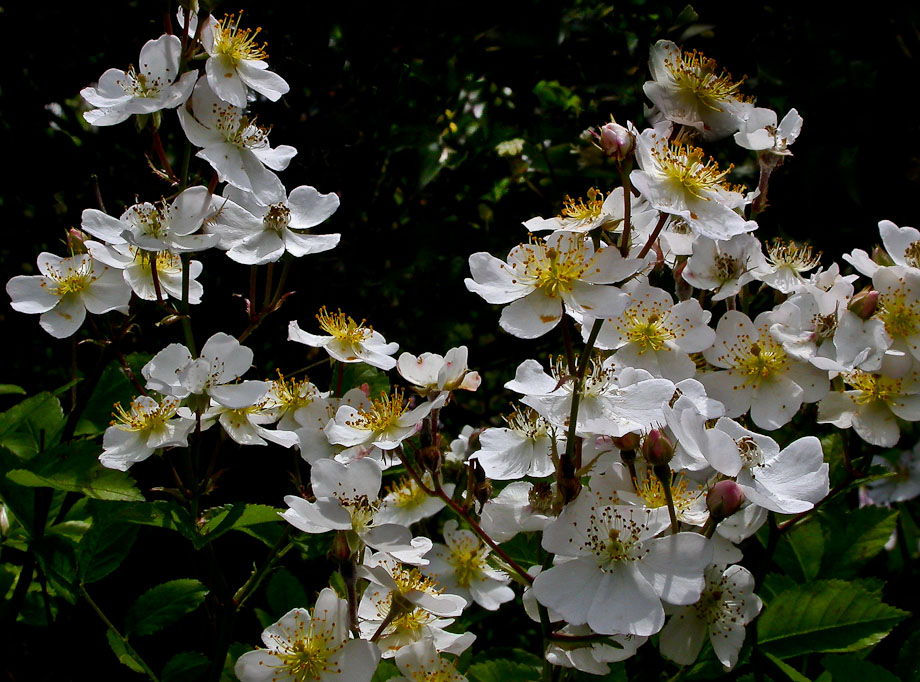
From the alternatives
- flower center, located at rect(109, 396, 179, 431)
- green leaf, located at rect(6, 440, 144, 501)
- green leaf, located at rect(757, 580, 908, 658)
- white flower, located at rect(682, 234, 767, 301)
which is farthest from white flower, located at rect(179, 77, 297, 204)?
green leaf, located at rect(757, 580, 908, 658)

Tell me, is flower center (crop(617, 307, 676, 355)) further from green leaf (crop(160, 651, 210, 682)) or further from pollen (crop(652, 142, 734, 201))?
green leaf (crop(160, 651, 210, 682))

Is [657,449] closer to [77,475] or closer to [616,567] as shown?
[616,567]

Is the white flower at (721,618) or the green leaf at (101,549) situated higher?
the white flower at (721,618)

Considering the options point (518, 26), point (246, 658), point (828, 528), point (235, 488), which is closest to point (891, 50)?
point (518, 26)

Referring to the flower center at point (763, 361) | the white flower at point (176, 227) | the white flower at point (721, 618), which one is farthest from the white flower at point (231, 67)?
the white flower at point (721, 618)

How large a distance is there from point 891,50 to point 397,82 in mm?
1285

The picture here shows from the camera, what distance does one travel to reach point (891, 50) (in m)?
2.21

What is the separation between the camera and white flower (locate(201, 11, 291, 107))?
3.95 ft

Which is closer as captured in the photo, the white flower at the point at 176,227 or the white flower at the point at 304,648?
the white flower at the point at 304,648

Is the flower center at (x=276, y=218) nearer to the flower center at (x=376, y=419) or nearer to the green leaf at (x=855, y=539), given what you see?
the flower center at (x=376, y=419)

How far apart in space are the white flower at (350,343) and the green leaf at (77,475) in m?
0.33

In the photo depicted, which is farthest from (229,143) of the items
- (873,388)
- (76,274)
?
(873,388)

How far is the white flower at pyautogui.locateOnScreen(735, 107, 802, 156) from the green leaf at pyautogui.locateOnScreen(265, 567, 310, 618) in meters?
0.99

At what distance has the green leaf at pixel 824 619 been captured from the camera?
1.18 metres
